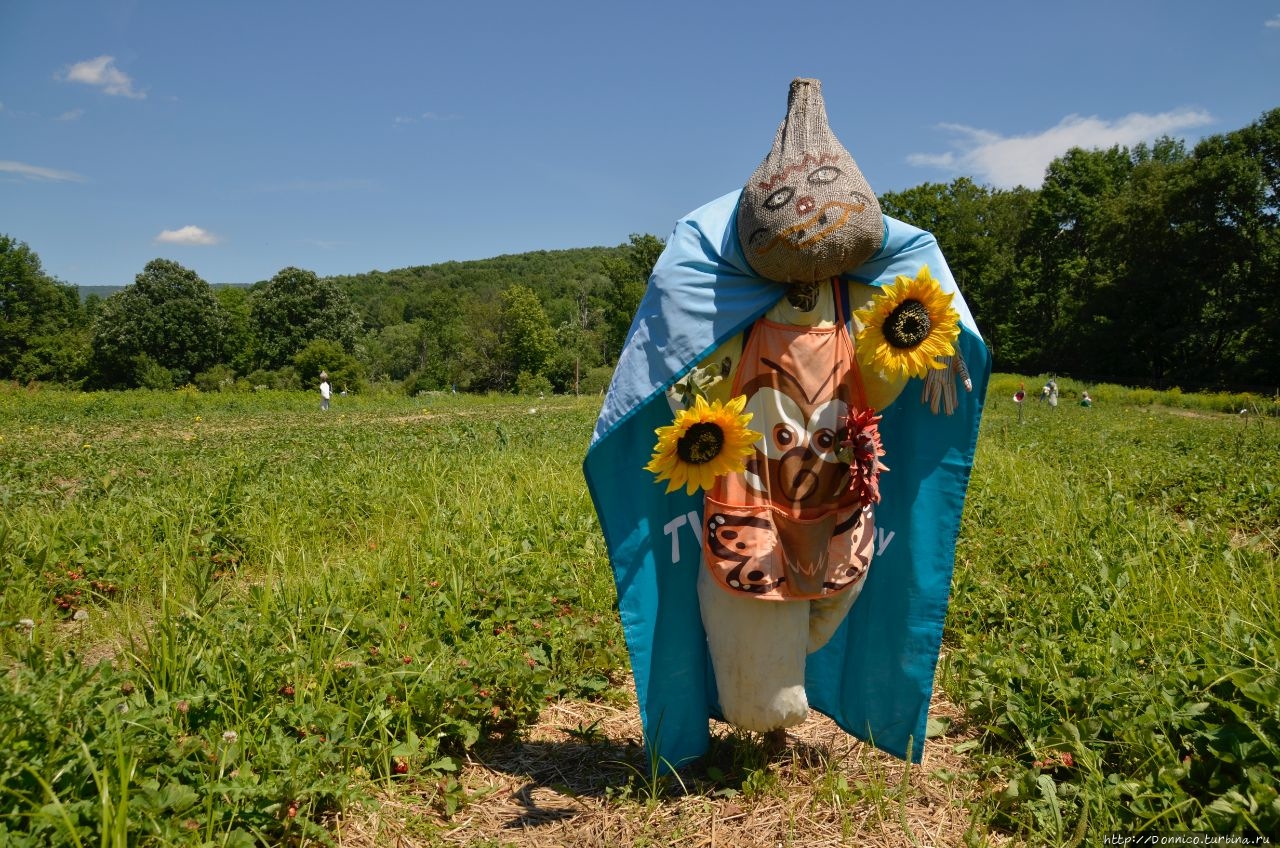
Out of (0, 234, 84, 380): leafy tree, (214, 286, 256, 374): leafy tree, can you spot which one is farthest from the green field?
(0, 234, 84, 380): leafy tree

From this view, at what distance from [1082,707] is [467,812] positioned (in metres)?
2.21

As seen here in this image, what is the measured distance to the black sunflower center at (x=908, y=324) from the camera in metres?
2.30

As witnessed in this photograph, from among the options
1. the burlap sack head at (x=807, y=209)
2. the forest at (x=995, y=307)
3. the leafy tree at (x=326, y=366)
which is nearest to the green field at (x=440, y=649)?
the burlap sack head at (x=807, y=209)

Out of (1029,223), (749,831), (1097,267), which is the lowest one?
(749,831)

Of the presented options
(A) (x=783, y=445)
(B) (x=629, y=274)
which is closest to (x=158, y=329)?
(B) (x=629, y=274)

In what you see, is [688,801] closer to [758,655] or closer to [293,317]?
[758,655]

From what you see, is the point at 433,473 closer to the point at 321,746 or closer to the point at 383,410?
the point at 321,746

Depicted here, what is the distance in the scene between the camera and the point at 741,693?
2418mm

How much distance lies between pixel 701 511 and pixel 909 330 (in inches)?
37.1

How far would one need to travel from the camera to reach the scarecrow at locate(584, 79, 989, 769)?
2.30 m

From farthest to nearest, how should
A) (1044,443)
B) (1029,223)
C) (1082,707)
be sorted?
(1029,223), (1044,443), (1082,707)

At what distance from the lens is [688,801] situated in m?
2.56

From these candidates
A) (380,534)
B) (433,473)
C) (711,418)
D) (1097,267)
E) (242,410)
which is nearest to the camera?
(711,418)

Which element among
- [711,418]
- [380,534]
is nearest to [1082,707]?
[711,418]
